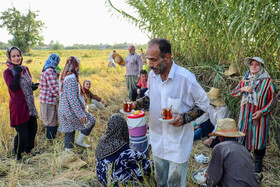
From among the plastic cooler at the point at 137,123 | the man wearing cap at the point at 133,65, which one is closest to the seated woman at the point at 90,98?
the man wearing cap at the point at 133,65

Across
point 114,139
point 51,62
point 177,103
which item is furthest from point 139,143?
point 51,62

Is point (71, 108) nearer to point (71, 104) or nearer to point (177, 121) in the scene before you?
point (71, 104)

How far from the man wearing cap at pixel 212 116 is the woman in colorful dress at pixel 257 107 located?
0.56 m

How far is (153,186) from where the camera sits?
2.39 m

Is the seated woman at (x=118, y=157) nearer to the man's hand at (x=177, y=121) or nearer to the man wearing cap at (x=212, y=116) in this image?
the man's hand at (x=177, y=121)

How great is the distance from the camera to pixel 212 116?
3670 millimetres

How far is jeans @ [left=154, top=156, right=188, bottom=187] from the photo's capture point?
183cm

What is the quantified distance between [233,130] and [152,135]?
0.79 metres

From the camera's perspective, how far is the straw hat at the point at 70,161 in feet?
9.63

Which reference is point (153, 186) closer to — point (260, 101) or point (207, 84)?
point (260, 101)

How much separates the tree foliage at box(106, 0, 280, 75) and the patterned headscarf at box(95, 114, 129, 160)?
69.4 inches

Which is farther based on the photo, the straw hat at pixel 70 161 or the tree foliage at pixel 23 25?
the tree foliage at pixel 23 25

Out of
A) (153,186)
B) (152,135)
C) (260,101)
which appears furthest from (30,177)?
(260,101)

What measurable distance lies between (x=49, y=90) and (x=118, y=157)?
1810mm
